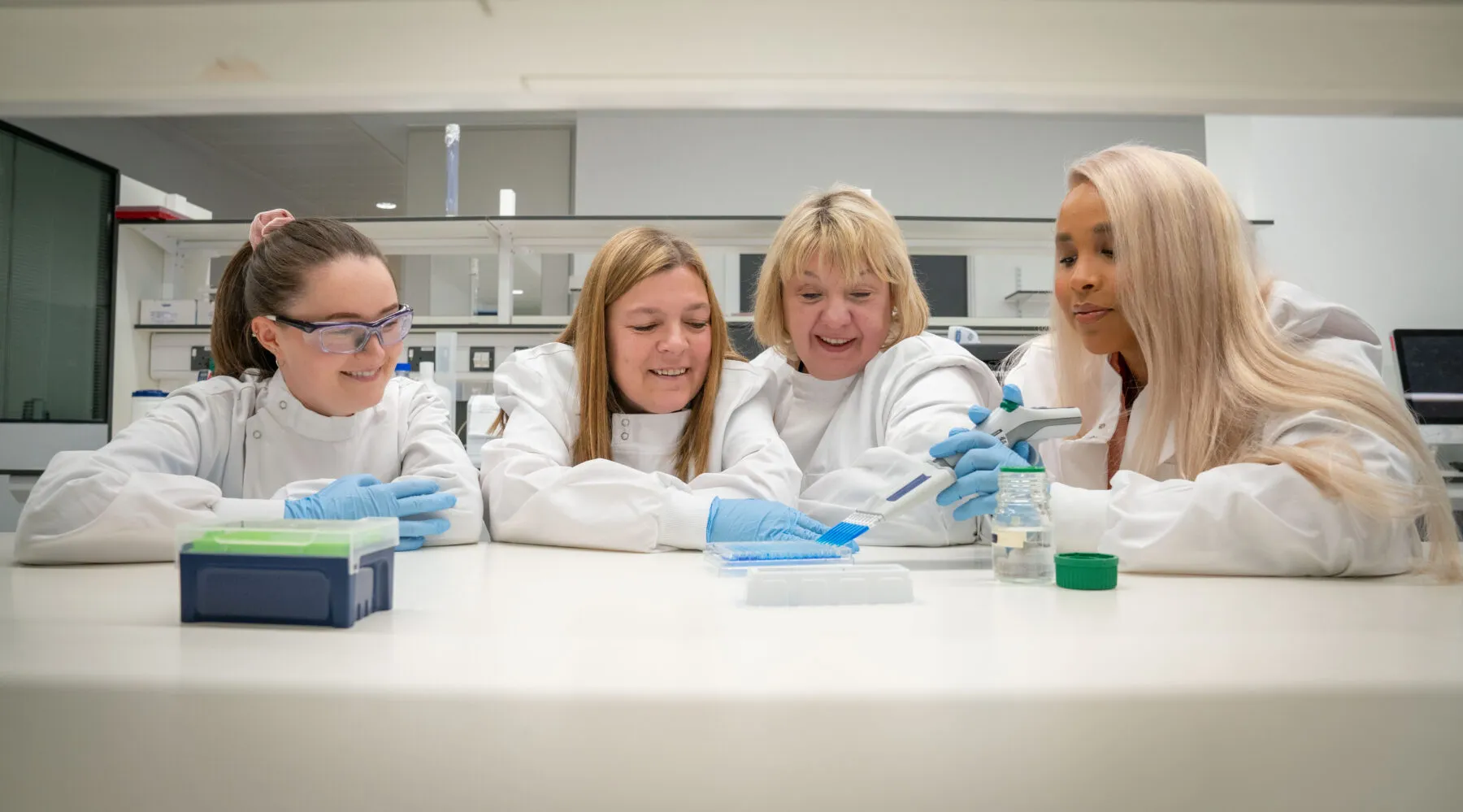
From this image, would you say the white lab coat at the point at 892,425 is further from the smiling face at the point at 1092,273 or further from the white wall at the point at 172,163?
the white wall at the point at 172,163

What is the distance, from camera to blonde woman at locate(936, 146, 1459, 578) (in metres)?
1.00

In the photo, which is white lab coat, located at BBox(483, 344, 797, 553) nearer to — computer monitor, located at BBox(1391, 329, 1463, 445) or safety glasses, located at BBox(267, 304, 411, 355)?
safety glasses, located at BBox(267, 304, 411, 355)

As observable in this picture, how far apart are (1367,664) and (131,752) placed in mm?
704

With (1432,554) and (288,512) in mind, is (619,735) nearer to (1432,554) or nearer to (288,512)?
(288,512)

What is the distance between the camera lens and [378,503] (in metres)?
1.22

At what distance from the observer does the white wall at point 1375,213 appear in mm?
3674

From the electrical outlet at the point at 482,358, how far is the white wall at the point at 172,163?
9.53ft

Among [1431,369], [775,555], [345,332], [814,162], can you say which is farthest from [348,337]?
[814,162]

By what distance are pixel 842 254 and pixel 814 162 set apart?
15.0 feet

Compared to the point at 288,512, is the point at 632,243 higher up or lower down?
higher up

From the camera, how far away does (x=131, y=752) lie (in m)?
0.47

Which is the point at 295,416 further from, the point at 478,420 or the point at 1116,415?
the point at 478,420

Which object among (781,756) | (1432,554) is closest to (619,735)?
(781,756)

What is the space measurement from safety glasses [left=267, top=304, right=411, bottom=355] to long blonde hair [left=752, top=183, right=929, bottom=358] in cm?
70
